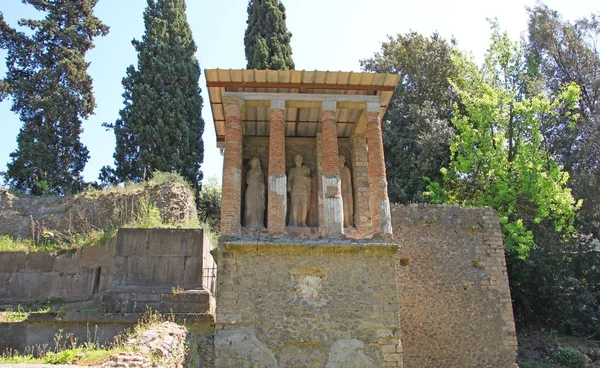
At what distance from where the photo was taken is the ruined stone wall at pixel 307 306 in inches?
388

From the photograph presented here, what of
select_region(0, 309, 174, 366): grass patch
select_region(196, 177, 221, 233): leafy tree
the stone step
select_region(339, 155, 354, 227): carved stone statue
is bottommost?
select_region(0, 309, 174, 366): grass patch

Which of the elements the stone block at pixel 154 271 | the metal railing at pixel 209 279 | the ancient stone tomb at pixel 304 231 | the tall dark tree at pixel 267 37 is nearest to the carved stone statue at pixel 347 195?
the ancient stone tomb at pixel 304 231

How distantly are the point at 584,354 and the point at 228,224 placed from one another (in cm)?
1254

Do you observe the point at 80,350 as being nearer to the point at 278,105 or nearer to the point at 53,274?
the point at 53,274

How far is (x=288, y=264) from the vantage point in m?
10.4

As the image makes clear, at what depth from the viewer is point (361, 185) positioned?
12.5 meters

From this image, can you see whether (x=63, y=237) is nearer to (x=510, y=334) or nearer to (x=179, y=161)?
(x=179, y=161)

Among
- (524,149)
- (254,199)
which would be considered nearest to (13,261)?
(254,199)

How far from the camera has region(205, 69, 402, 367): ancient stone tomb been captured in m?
9.95

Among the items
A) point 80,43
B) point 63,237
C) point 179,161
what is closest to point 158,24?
point 80,43

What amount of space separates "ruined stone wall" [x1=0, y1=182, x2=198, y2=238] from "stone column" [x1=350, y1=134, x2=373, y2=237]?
5.48m

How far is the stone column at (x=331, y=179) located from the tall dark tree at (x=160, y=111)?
9.50 metres

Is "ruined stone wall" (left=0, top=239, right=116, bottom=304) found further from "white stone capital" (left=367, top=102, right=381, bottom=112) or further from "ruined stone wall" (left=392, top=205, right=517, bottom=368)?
"ruined stone wall" (left=392, top=205, right=517, bottom=368)

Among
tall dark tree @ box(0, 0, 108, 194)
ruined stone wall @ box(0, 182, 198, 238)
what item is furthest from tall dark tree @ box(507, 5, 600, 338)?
tall dark tree @ box(0, 0, 108, 194)
